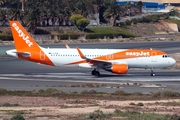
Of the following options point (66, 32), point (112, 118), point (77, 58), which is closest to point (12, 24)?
point (77, 58)

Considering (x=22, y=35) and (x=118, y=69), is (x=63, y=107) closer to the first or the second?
(x=118, y=69)

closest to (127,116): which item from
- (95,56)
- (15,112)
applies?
(15,112)

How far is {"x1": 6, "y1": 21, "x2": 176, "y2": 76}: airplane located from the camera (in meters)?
55.9

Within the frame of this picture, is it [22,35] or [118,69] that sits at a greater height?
[22,35]

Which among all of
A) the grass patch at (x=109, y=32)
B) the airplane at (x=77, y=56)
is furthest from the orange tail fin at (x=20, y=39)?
the grass patch at (x=109, y=32)

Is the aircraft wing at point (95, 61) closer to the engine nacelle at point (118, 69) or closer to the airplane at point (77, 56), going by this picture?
the airplane at point (77, 56)

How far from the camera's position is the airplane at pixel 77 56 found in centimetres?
5588

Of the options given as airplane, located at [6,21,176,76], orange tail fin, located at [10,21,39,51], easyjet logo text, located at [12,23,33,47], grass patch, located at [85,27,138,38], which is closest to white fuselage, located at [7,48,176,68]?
airplane, located at [6,21,176,76]

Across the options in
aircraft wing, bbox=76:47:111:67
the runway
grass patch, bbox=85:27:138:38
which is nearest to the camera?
the runway

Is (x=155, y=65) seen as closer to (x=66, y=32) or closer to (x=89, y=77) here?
(x=89, y=77)

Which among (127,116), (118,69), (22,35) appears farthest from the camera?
(22,35)

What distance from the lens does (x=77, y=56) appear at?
5631 cm

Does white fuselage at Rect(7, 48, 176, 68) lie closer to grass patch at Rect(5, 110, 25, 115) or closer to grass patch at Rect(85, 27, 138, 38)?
grass patch at Rect(5, 110, 25, 115)

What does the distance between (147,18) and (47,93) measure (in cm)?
13049
